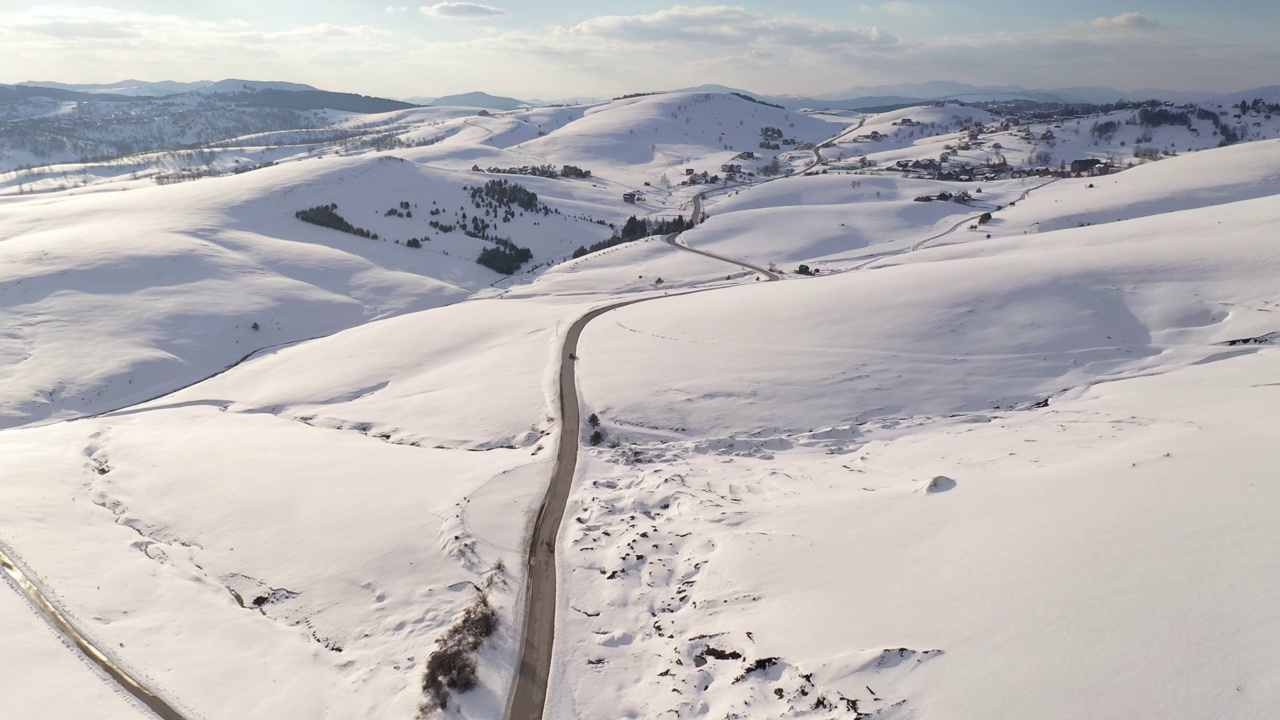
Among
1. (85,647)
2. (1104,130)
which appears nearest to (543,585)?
(85,647)

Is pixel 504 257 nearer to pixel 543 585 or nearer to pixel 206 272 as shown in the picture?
pixel 206 272

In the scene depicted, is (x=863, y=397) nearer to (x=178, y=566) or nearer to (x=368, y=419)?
(x=368, y=419)

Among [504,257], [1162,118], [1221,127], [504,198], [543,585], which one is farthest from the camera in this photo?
[1162,118]

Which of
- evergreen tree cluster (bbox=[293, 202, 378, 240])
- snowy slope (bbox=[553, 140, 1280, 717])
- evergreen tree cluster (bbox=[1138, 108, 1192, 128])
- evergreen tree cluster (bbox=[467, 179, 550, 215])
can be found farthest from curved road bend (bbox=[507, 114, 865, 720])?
evergreen tree cluster (bbox=[1138, 108, 1192, 128])

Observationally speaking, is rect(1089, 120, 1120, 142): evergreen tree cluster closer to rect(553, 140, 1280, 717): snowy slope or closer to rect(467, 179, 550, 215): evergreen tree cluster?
rect(467, 179, 550, 215): evergreen tree cluster

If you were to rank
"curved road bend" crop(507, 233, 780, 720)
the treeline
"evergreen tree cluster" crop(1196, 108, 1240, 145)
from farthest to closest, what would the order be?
1. "evergreen tree cluster" crop(1196, 108, 1240, 145)
2. the treeline
3. "curved road bend" crop(507, 233, 780, 720)

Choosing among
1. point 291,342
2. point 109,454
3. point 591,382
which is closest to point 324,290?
point 291,342

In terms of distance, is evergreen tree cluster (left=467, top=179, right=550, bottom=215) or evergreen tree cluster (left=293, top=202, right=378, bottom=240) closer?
evergreen tree cluster (left=293, top=202, right=378, bottom=240)
